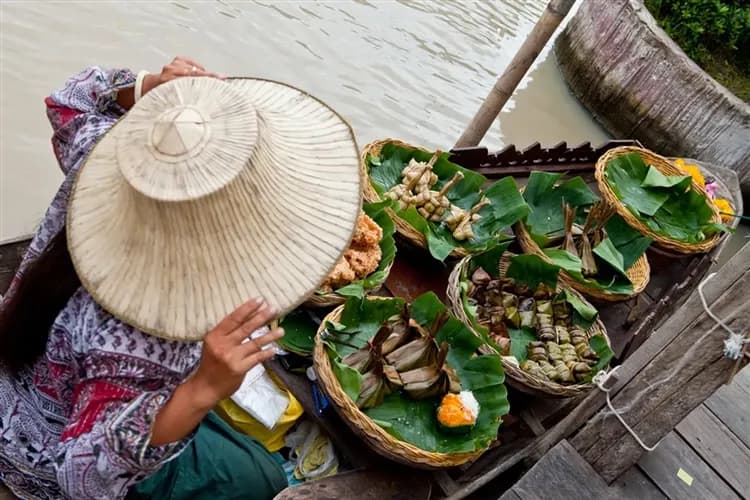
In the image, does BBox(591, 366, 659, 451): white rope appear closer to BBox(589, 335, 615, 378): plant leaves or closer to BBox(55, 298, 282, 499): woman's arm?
BBox(589, 335, 615, 378): plant leaves

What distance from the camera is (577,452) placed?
2.07m

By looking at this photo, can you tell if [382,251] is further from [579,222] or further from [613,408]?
[579,222]

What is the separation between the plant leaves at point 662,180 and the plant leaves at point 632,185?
0.04m

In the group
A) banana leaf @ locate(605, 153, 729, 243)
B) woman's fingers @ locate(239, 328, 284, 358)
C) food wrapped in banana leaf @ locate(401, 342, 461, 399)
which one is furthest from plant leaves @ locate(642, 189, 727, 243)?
woman's fingers @ locate(239, 328, 284, 358)

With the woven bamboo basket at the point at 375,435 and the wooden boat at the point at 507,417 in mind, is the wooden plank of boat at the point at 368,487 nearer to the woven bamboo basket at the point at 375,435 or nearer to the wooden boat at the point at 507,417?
the wooden boat at the point at 507,417

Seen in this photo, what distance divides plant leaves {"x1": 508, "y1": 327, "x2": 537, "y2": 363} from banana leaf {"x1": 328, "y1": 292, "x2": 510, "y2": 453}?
324mm

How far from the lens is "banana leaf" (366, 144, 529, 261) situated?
2709 millimetres

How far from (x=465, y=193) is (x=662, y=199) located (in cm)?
126

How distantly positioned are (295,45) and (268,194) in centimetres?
459

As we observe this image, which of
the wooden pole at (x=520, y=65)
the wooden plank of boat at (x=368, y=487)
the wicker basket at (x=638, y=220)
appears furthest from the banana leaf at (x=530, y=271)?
the wooden pole at (x=520, y=65)

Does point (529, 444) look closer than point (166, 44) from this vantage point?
Yes

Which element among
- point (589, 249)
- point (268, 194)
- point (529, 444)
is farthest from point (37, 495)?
point (589, 249)

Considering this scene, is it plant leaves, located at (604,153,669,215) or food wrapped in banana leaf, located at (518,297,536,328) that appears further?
plant leaves, located at (604,153,669,215)

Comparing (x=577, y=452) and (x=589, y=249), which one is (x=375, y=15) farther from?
(x=577, y=452)
